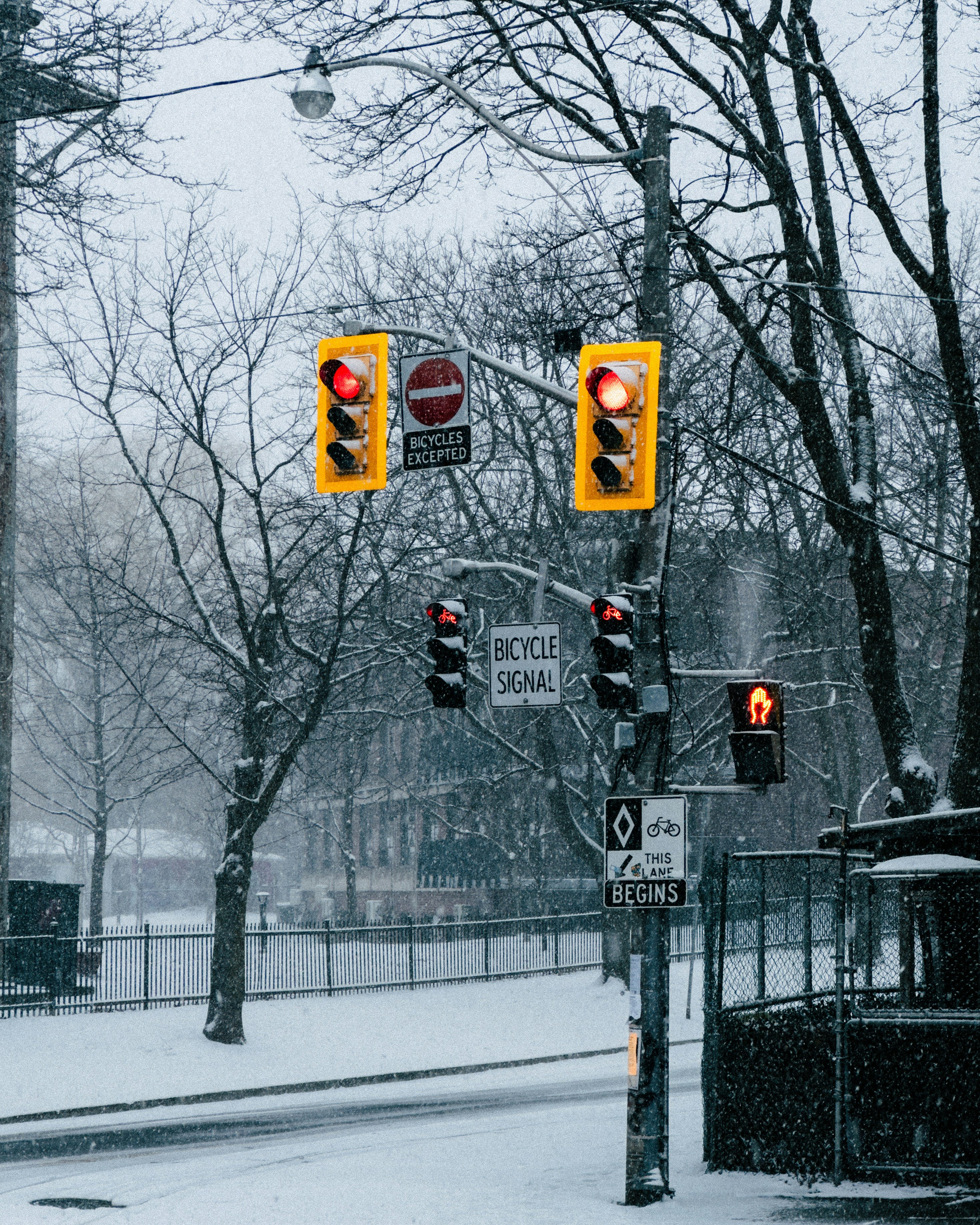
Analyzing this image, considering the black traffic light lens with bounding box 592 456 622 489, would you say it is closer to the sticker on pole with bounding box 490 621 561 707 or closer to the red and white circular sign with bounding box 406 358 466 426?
the red and white circular sign with bounding box 406 358 466 426

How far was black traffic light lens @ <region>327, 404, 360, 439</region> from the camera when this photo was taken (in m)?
10.4

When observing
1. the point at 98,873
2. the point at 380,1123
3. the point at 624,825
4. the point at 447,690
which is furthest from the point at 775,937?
the point at 98,873

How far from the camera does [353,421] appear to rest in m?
10.4

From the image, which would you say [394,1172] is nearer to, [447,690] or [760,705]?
[447,690]

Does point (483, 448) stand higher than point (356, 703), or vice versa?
point (483, 448)

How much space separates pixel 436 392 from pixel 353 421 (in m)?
1.01

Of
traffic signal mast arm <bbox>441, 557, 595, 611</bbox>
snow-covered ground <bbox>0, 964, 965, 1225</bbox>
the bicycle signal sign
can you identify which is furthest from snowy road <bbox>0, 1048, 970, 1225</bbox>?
traffic signal mast arm <bbox>441, 557, 595, 611</bbox>

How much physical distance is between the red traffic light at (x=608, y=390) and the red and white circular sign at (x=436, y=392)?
142 cm

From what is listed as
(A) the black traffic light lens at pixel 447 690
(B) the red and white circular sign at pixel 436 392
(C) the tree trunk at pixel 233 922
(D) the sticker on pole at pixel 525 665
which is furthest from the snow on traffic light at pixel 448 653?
(C) the tree trunk at pixel 233 922

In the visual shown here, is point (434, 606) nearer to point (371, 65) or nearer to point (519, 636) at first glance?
point (519, 636)

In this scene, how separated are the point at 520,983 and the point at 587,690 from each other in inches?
262

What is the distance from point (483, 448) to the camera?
29.2 m

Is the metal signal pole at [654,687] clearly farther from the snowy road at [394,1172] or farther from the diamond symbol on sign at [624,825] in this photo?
the snowy road at [394,1172]

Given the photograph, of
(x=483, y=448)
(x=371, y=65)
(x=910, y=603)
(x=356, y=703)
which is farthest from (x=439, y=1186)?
(x=910, y=603)
